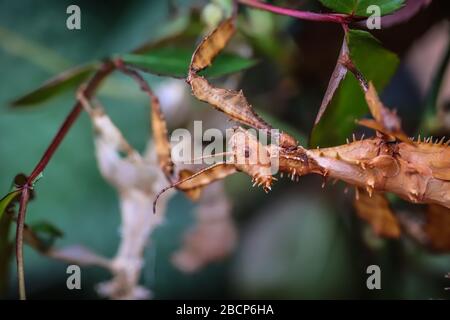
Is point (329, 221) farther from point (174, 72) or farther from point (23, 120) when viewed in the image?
point (23, 120)

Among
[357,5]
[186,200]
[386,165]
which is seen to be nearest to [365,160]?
[386,165]

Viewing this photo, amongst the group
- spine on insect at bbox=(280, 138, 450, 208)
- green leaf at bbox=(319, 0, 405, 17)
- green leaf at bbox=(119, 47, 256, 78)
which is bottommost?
spine on insect at bbox=(280, 138, 450, 208)

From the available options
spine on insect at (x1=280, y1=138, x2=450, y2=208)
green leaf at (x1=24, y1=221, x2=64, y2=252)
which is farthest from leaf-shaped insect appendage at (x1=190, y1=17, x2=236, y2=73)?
green leaf at (x1=24, y1=221, x2=64, y2=252)

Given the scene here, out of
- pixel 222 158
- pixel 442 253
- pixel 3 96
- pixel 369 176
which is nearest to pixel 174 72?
pixel 222 158

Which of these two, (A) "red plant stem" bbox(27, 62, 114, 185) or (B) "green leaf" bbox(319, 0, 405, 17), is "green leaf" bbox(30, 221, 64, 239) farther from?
(B) "green leaf" bbox(319, 0, 405, 17)

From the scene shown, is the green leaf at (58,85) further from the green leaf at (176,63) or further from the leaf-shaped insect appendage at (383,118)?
the leaf-shaped insect appendage at (383,118)

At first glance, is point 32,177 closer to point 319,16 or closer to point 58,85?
point 58,85
